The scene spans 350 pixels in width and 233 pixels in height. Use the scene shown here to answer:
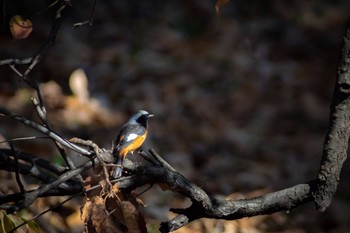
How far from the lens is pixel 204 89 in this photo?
26.7 ft

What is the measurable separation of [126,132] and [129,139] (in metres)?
0.07

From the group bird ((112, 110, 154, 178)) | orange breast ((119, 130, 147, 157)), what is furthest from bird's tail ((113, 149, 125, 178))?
orange breast ((119, 130, 147, 157))

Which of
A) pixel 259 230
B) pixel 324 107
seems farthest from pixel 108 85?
pixel 259 230

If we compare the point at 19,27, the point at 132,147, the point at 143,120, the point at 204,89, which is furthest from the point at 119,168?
the point at 204,89

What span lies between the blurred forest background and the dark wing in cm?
135

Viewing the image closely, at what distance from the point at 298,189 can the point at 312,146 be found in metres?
4.38

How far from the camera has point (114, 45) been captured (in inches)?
354

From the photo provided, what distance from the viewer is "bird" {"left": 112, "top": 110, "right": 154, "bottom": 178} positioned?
2.36 metres

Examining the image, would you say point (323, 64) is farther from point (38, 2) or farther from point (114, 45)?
point (38, 2)

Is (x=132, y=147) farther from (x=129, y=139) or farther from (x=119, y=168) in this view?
(x=119, y=168)

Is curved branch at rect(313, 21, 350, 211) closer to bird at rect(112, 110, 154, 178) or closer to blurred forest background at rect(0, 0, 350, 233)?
bird at rect(112, 110, 154, 178)

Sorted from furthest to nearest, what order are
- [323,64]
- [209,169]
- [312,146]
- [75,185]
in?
[323,64]
[312,146]
[209,169]
[75,185]

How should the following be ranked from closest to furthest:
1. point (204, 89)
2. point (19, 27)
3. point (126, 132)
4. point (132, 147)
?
point (19, 27), point (132, 147), point (126, 132), point (204, 89)

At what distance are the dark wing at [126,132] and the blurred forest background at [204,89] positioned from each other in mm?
1346
